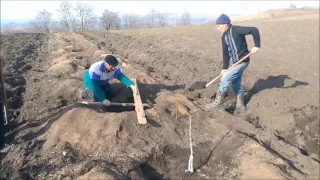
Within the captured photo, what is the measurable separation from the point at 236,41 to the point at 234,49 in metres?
0.18

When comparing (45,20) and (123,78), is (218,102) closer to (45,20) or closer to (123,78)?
(123,78)

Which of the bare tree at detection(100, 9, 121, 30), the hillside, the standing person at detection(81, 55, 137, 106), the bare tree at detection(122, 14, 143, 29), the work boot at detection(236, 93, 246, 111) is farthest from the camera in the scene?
the bare tree at detection(122, 14, 143, 29)

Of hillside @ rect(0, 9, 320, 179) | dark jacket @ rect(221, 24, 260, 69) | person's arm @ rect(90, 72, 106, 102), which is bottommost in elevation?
hillside @ rect(0, 9, 320, 179)

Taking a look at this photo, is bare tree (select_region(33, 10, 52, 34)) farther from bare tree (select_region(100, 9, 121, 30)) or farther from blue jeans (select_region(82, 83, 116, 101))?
blue jeans (select_region(82, 83, 116, 101))

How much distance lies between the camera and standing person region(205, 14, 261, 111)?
6.10 metres

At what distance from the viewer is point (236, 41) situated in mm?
6277

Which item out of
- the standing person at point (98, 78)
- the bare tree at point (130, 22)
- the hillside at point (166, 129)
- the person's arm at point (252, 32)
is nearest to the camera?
the hillside at point (166, 129)

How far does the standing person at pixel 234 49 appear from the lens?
6098mm

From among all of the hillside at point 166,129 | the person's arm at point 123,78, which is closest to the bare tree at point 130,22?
the hillside at point 166,129

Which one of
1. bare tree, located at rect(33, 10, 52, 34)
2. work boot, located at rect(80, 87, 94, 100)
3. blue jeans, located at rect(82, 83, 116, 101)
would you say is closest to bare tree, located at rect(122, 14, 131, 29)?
bare tree, located at rect(33, 10, 52, 34)

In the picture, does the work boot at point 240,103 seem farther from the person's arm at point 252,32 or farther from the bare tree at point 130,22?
the bare tree at point 130,22

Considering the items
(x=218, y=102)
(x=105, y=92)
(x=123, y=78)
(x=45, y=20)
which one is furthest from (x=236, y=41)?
(x=45, y=20)

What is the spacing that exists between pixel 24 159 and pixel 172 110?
8.88 feet

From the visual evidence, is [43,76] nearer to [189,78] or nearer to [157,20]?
[189,78]
